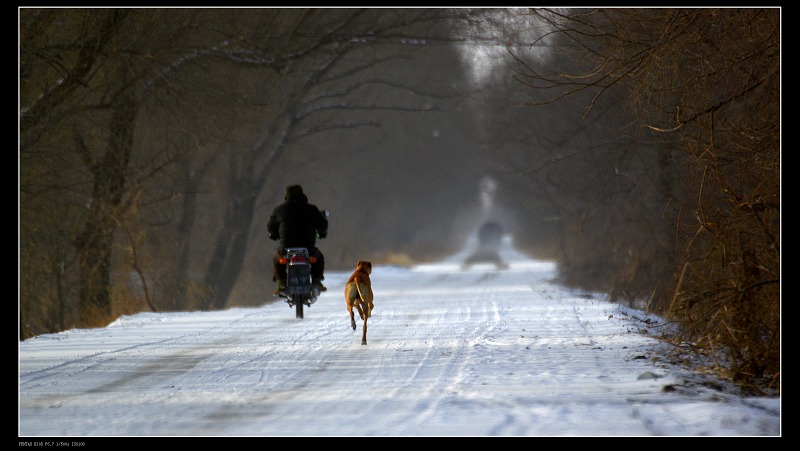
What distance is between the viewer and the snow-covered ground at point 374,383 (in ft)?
20.2

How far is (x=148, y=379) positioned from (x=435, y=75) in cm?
2597

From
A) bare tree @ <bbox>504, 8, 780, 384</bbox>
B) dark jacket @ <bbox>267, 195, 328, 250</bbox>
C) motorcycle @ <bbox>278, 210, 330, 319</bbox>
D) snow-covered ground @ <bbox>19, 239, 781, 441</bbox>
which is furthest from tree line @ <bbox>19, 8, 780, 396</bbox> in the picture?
motorcycle @ <bbox>278, 210, 330, 319</bbox>

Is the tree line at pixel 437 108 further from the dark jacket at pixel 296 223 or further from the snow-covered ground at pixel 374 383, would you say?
the dark jacket at pixel 296 223

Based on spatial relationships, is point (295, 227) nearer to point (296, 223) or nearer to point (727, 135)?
point (296, 223)

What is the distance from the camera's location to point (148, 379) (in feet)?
27.4

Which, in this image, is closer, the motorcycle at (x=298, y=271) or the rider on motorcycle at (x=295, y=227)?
the motorcycle at (x=298, y=271)

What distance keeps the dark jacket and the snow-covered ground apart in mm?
1397

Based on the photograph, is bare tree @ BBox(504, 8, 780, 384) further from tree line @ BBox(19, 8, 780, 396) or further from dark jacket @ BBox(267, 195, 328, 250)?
dark jacket @ BBox(267, 195, 328, 250)

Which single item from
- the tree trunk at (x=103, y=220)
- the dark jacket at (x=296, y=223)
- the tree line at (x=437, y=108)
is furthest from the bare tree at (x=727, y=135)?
the tree trunk at (x=103, y=220)

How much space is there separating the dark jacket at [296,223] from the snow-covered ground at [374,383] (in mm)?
1397

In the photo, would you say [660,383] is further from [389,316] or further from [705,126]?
[389,316]

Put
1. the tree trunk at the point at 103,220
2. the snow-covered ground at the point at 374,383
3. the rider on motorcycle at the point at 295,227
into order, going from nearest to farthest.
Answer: the snow-covered ground at the point at 374,383 < the rider on motorcycle at the point at 295,227 < the tree trunk at the point at 103,220

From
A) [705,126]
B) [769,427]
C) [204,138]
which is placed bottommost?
[769,427]
